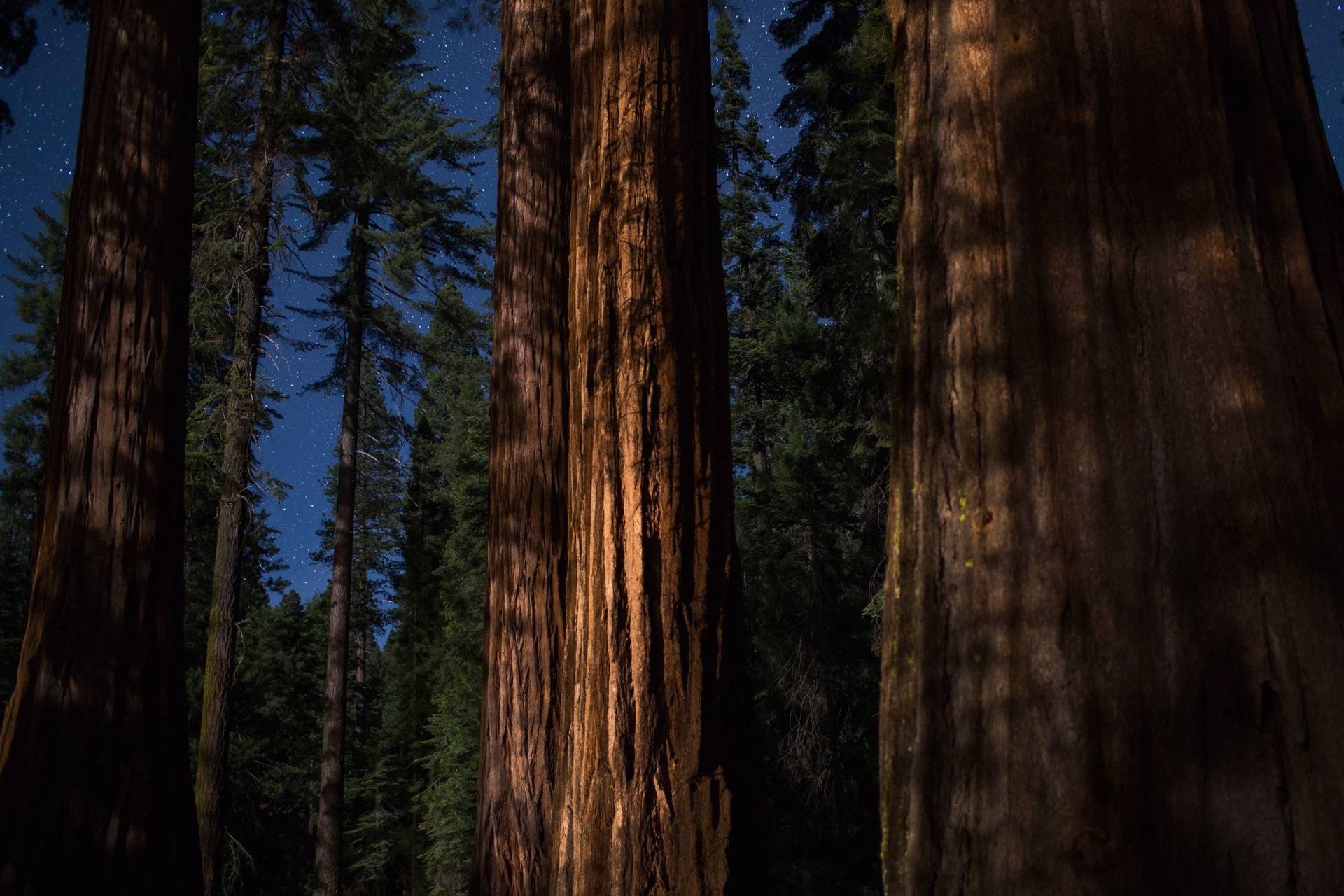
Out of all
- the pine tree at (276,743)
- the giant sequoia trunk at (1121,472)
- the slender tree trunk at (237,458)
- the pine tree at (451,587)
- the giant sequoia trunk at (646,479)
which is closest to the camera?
the giant sequoia trunk at (1121,472)

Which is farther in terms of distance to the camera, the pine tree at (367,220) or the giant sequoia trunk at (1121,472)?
Answer: the pine tree at (367,220)

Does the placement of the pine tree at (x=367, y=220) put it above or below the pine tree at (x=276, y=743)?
above

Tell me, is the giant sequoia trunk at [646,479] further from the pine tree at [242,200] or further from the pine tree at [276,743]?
the pine tree at [276,743]

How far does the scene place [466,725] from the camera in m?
21.2

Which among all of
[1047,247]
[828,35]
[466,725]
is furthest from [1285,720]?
[466,725]

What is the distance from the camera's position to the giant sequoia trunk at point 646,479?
122 inches

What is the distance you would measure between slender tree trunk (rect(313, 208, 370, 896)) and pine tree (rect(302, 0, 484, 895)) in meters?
0.03

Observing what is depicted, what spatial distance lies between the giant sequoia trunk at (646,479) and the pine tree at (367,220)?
855 centimetres

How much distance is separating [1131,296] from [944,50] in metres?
0.61

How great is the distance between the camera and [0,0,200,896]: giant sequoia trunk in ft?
13.0

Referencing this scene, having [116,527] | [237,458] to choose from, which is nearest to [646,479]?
[116,527]

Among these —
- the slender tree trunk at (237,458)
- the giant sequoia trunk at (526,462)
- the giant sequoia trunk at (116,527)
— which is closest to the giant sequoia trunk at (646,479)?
the giant sequoia trunk at (526,462)

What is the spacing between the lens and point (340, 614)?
19.4m

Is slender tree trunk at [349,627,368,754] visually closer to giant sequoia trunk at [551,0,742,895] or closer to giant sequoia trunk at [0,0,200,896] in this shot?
giant sequoia trunk at [0,0,200,896]
